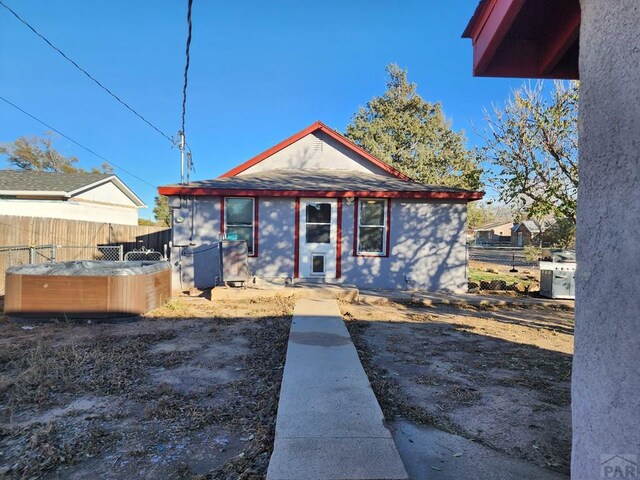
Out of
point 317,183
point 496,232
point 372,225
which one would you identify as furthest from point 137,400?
point 496,232

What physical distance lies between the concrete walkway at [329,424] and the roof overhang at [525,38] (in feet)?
8.88

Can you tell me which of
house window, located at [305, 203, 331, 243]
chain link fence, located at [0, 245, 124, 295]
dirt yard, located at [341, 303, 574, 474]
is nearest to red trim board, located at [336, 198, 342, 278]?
house window, located at [305, 203, 331, 243]

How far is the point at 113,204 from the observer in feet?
69.9

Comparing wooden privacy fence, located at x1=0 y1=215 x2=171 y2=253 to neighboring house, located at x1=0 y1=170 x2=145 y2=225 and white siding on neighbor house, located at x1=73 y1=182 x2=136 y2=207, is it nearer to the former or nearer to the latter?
neighboring house, located at x1=0 y1=170 x2=145 y2=225

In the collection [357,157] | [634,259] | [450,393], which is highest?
[357,157]

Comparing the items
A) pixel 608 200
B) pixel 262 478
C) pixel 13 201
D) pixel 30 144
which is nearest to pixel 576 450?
pixel 608 200

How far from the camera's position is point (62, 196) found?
16.7m

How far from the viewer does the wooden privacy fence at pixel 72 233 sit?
9.68m

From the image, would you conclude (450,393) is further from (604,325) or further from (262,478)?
(604,325)

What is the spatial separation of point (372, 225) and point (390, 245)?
728 millimetres

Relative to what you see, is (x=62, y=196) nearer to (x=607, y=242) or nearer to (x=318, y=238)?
(x=318, y=238)

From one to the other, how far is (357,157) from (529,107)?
5.23 m

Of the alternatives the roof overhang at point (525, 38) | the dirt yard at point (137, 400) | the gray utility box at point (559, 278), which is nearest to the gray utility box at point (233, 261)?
the dirt yard at point (137, 400)

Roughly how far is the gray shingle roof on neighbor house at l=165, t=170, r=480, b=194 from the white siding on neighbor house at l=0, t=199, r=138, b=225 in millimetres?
11029
